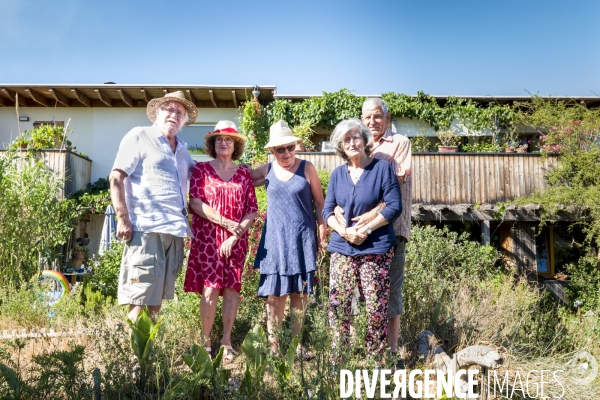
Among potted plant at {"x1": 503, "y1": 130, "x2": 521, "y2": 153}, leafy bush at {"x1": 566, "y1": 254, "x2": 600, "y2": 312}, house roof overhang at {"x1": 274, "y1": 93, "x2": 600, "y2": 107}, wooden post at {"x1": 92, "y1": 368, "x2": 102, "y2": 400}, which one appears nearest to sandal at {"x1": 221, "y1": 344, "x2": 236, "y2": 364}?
wooden post at {"x1": 92, "y1": 368, "x2": 102, "y2": 400}

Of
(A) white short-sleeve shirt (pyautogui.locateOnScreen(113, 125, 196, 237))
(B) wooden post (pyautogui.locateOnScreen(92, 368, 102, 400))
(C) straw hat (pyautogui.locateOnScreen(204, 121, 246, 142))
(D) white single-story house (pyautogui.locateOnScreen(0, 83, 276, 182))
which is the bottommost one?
(B) wooden post (pyautogui.locateOnScreen(92, 368, 102, 400))

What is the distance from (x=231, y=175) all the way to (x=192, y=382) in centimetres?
173

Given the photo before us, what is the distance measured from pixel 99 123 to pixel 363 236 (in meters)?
13.7

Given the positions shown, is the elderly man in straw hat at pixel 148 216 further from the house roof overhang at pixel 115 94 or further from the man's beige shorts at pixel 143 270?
the house roof overhang at pixel 115 94

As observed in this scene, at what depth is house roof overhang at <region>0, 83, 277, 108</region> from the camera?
1377cm

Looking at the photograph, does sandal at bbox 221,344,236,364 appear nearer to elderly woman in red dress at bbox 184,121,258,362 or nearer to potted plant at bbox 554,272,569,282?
elderly woman in red dress at bbox 184,121,258,362

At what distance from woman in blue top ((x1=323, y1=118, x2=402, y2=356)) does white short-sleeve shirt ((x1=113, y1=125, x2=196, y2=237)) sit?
111 cm

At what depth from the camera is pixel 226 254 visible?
12.5ft

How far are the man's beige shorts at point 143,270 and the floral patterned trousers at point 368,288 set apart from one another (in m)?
1.24

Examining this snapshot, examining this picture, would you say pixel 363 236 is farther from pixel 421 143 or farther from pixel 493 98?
pixel 493 98

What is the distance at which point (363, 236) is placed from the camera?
11.0ft

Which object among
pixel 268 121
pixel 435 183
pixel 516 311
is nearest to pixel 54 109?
pixel 268 121

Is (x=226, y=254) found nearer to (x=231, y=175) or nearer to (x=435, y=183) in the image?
(x=231, y=175)

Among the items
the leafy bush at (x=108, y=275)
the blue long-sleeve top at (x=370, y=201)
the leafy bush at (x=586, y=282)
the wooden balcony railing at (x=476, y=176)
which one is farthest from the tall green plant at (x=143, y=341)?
the leafy bush at (x=586, y=282)
